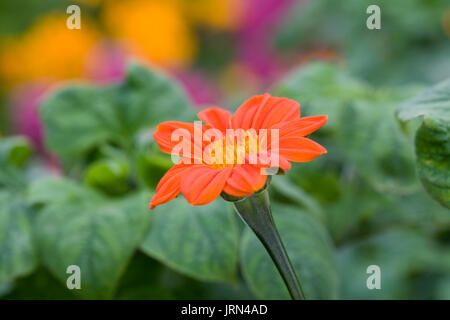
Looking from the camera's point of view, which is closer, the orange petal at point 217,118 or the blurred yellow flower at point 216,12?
the orange petal at point 217,118

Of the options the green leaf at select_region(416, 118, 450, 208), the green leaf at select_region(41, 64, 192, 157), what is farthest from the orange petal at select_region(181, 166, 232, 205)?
the green leaf at select_region(41, 64, 192, 157)

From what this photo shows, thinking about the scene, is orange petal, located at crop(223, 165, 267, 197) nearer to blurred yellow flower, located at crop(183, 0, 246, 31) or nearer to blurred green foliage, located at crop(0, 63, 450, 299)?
blurred green foliage, located at crop(0, 63, 450, 299)

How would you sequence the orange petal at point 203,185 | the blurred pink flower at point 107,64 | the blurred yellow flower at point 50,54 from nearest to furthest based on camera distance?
the orange petal at point 203,185, the blurred pink flower at point 107,64, the blurred yellow flower at point 50,54

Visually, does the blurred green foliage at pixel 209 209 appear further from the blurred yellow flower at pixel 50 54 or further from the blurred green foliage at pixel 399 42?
the blurred yellow flower at pixel 50 54

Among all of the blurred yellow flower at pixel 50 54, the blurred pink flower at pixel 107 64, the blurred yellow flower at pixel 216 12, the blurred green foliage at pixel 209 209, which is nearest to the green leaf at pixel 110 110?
the blurred green foliage at pixel 209 209
